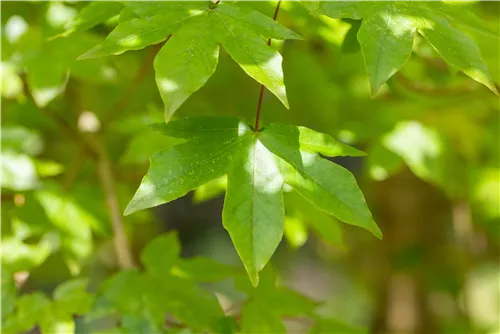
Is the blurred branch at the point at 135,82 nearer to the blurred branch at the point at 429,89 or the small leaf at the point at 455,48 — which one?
the blurred branch at the point at 429,89

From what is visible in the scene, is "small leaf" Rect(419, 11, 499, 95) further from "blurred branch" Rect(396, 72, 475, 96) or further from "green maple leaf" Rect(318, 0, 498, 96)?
"blurred branch" Rect(396, 72, 475, 96)

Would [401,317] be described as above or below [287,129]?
below

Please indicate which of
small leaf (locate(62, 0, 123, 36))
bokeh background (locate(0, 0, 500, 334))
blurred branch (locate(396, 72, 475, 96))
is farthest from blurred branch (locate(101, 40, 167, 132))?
blurred branch (locate(396, 72, 475, 96))

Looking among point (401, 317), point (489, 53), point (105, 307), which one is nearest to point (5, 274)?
point (105, 307)

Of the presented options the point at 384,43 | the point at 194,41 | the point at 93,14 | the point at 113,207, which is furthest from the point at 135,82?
the point at 384,43

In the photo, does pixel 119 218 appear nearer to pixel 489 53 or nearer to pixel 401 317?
pixel 489 53

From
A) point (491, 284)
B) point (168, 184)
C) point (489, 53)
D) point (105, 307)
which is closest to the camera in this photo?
point (168, 184)
